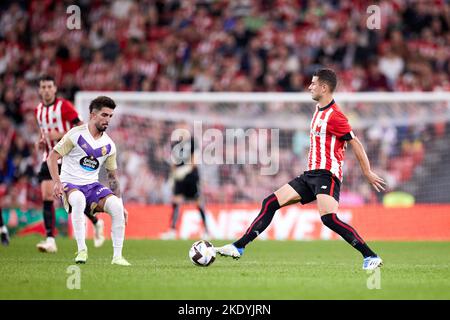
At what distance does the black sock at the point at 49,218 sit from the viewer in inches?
515

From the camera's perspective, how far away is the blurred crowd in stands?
21.0 metres

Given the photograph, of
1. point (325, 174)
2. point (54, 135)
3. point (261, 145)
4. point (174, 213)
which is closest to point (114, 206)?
point (325, 174)

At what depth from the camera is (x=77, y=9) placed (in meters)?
23.2

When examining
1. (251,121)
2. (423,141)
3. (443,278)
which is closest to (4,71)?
(251,121)

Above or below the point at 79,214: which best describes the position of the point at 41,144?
above

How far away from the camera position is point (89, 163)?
10.3 metres

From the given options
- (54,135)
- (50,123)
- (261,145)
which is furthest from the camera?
(261,145)

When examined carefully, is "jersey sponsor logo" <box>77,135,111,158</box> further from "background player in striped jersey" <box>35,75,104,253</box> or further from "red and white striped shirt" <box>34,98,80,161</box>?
"red and white striped shirt" <box>34,98,80,161</box>

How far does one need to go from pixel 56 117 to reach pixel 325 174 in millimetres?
4938

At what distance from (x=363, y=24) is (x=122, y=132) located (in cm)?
717

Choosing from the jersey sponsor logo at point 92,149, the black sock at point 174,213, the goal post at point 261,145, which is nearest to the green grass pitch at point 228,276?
the jersey sponsor logo at point 92,149

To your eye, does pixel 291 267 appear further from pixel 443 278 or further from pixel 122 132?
pixel 122 132

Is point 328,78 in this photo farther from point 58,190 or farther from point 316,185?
point 58,190

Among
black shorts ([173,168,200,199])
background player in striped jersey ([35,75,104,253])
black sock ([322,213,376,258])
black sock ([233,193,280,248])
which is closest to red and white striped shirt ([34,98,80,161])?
background player in striped jersey ([35,75,104,253])
